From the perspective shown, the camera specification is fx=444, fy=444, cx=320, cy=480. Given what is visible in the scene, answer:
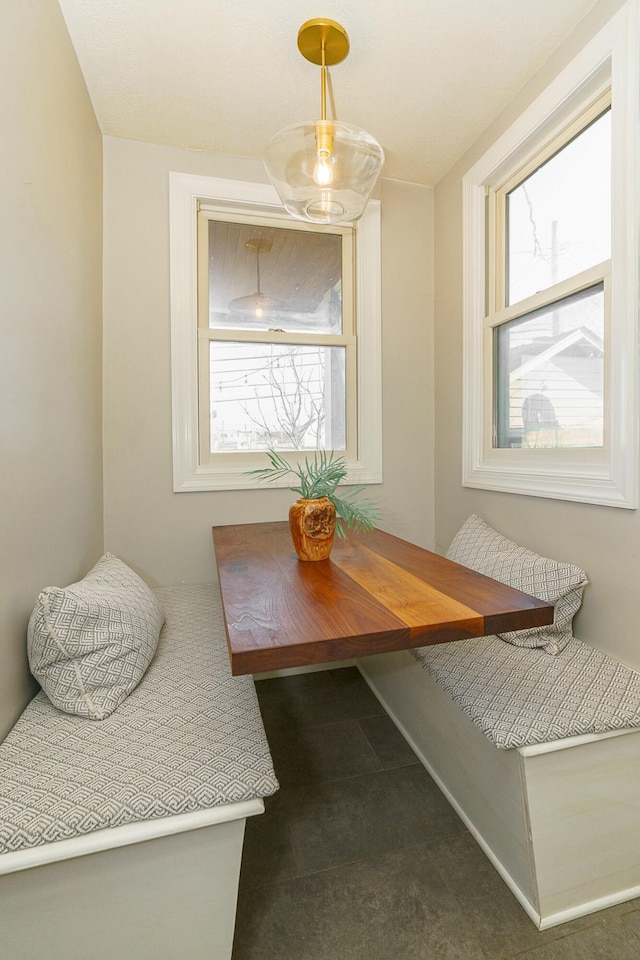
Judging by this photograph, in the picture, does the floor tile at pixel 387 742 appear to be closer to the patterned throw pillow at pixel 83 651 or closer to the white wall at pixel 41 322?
the patterned throw pillow at pixel 83 651

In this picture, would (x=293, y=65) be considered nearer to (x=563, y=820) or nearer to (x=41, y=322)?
(x=41, y=322)

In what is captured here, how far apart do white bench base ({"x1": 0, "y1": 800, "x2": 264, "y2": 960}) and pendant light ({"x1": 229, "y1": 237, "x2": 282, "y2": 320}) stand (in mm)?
2026

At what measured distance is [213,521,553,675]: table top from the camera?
868 millimetres

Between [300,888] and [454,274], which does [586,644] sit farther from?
[454,274]

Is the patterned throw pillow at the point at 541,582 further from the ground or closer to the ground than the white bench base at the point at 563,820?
further from the ground

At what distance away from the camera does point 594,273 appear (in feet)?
4.79

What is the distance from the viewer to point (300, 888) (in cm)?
116

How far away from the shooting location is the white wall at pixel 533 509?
4.43 feet

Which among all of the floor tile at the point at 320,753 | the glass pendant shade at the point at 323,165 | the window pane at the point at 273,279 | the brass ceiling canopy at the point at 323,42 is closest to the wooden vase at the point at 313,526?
the floor tile at the point at 320,753

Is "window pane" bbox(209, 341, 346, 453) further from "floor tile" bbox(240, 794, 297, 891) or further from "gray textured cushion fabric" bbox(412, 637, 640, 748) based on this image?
"floor tile" bbox(240, 794, 297, 891)

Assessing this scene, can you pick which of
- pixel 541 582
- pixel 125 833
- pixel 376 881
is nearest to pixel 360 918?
pixel 376 881

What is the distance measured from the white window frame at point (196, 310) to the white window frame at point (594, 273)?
0.52 meters

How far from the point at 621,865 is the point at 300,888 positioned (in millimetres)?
813

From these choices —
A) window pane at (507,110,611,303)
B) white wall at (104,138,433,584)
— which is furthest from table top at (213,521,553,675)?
window pane at (507,110,611,303)
